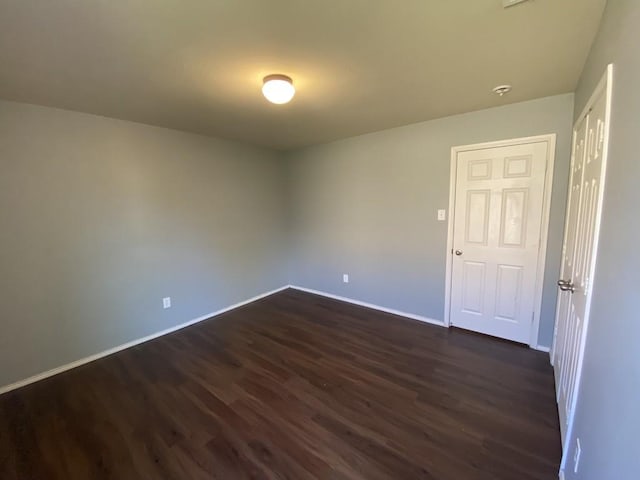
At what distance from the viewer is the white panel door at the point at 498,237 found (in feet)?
8.46

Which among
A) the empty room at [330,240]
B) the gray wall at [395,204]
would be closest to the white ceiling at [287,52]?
the empty room at [330,240]

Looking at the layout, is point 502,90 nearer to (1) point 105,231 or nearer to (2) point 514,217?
(2) point 514,217

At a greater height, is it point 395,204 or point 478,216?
point 395,204

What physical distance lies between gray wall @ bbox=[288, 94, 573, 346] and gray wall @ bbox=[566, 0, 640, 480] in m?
1.42

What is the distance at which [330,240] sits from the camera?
4164 millimetres

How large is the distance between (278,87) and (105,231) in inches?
87.3

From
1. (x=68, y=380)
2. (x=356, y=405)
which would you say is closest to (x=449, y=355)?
(x=356, y=405)

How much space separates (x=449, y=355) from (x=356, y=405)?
114 cm

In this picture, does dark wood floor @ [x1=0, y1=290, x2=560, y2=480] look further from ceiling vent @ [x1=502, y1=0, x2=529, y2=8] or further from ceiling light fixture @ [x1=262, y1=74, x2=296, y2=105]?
ceiling vent @ [x1=502, y1=0, x2=529, y2=8]

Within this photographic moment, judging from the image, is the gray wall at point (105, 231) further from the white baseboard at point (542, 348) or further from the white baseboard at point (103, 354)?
the white baseboard at point (542, 348)

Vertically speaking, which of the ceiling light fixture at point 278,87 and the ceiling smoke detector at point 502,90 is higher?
the ceiling smoke detector at point 502,90

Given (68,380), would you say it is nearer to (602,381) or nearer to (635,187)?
(602,381)

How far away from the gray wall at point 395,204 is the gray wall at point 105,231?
1087mm

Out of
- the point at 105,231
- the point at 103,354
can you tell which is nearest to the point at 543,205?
the point at 105,231
